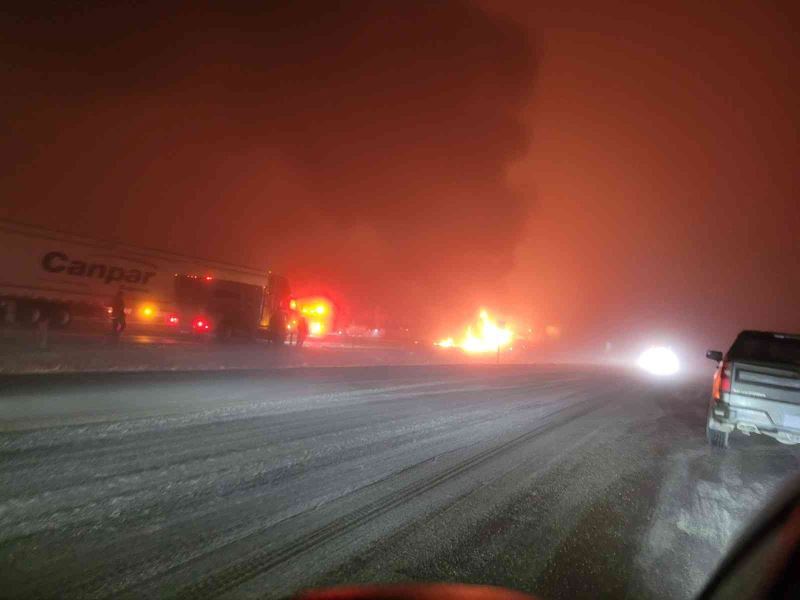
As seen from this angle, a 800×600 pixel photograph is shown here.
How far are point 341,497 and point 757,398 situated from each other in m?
7.00

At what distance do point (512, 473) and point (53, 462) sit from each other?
5.09 meters

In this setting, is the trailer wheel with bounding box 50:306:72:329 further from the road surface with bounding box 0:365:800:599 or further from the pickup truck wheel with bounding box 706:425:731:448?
the pickup truck wheel with bounding box 706:425:731:448

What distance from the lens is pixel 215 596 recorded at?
12.5 ft

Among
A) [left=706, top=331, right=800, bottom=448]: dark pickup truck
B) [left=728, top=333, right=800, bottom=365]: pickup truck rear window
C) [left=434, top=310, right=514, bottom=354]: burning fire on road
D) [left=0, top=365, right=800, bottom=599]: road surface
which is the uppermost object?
[left=434, top=310, right=514, bottom=354]: burning fire on road

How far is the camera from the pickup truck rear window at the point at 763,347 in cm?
1088

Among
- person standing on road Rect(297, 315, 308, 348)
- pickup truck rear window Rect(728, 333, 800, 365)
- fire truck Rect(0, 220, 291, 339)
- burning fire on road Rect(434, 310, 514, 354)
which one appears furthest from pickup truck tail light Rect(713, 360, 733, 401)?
burning fire on road Rect(434, 310, 514, 354)

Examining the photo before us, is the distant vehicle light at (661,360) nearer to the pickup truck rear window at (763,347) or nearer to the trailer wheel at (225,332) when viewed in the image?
the trailer wheel at (225,332)

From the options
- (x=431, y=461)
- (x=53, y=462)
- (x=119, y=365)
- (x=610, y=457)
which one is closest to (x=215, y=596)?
(x=53, y=462)

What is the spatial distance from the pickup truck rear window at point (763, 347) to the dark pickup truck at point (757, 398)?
11 centimetres

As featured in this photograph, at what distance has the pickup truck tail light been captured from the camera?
10086 mm

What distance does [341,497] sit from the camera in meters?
6.14

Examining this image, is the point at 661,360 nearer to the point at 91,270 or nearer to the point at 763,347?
the point at 91,270

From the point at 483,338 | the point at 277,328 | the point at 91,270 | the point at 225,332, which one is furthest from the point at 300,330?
the point at 483,338

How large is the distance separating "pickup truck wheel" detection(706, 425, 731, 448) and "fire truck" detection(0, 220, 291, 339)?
2539 cm
